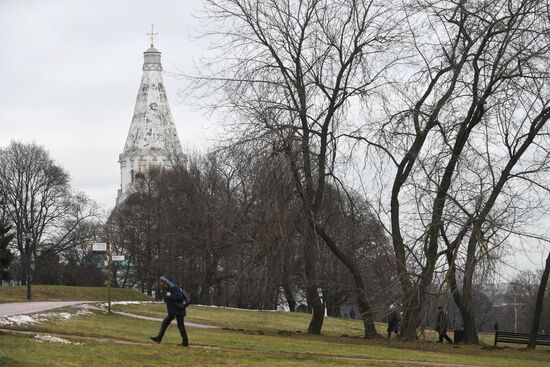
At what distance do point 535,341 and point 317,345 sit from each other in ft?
28.8

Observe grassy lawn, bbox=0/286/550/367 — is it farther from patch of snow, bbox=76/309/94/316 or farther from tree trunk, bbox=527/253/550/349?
tree trunk, bbox=527/253/550/349

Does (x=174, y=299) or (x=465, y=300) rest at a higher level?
(x=465, y=300)

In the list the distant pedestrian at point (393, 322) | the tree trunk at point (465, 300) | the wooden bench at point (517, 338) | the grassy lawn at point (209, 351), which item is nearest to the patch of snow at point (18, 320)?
the grassy lawn at point (209, 351)

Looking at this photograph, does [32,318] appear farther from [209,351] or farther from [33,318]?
[209,351]

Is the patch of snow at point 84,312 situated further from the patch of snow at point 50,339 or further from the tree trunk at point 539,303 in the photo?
the tree trunk at point 539,303

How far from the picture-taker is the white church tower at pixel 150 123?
132m

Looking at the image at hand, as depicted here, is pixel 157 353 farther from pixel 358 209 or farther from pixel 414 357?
pixel 358 209

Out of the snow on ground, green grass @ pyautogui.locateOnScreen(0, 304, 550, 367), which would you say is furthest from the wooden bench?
the snow on ground

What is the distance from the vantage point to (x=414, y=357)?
72.8 feet

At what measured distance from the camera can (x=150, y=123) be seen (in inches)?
5290

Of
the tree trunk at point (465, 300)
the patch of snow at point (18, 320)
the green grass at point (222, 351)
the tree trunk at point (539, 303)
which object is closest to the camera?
the green grass at point (222, 351)

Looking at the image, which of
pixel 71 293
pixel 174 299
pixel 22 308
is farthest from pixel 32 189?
pixel 174 299

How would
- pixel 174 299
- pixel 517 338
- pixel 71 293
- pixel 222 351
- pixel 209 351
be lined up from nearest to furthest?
pixel 209 351
pixel 222 351
pixel 174 299
pixel 517 338
pixel 71 293

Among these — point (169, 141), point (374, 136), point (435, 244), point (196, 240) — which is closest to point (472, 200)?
point (435, 244)
